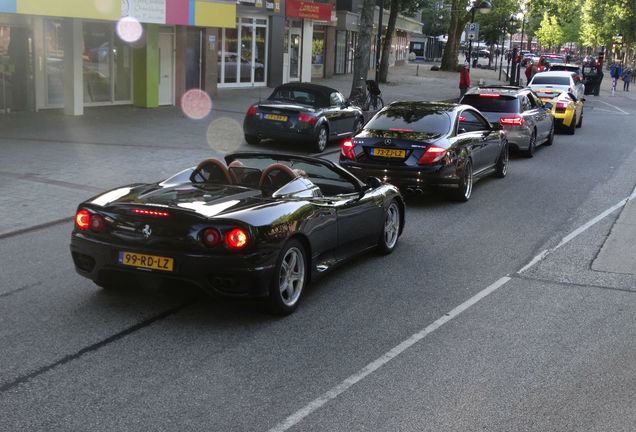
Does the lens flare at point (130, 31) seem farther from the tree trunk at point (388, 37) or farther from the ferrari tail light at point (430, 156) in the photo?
the tree trunk at point (388, 37)

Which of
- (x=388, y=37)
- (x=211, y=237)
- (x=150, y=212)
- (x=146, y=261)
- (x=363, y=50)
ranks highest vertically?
(x=388, y=37)

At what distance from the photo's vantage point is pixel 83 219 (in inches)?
245

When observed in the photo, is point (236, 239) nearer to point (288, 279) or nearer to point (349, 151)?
point (288, 279)

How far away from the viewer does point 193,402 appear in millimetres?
4629

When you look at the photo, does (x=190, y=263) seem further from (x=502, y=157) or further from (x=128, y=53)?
(x=128, y=53)

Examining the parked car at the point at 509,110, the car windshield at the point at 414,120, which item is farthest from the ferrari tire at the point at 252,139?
the car windshield at the point at 414,120

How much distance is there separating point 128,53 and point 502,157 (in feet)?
47.2

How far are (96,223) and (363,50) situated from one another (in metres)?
22.3

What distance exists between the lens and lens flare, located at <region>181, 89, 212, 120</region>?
2373cm

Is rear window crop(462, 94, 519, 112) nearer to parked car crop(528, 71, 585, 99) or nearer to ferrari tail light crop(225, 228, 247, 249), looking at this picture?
parked car crop(528, 71, 585, 99)

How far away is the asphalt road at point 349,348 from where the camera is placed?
4.55m

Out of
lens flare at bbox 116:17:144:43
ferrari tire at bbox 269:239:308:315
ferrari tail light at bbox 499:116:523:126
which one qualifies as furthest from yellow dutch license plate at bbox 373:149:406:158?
lens flare at bbox 116:17:144:43

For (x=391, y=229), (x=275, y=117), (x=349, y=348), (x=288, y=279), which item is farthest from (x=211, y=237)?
(x=275, y=117)

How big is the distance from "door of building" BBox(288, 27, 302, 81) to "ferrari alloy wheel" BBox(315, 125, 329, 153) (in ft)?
67.9
